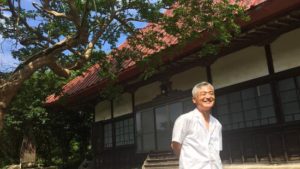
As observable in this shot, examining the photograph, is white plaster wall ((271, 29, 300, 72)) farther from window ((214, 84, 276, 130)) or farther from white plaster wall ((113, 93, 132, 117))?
white plaster wall ((113, 93, 132, 117))

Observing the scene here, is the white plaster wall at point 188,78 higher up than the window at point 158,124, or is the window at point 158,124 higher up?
the white plaster wall at point 188,78

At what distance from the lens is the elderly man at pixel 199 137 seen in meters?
3.39

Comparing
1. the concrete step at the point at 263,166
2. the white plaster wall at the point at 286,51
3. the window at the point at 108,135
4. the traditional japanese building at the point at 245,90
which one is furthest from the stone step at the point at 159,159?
the white plaster wall at the point at 286,51

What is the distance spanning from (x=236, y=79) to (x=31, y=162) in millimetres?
12633

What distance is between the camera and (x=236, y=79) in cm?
1010

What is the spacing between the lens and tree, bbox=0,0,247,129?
8.32 metres

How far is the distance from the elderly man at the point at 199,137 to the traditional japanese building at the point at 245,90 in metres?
4.71

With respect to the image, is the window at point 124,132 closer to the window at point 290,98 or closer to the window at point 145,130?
the window at point 145,130

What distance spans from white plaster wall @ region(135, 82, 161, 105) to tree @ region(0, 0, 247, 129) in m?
2.91

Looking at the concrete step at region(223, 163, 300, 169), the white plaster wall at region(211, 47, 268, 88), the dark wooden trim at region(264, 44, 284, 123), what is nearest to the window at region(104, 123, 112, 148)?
the white plaster wall at region(211, 47, 268, 88)

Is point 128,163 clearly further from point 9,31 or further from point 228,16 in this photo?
point 228,16

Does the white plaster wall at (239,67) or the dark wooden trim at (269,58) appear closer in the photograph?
the dark wooden trim at (269,58)

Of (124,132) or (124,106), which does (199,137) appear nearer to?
(124,106)

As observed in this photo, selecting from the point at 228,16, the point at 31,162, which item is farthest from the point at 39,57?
the point at 31,162
